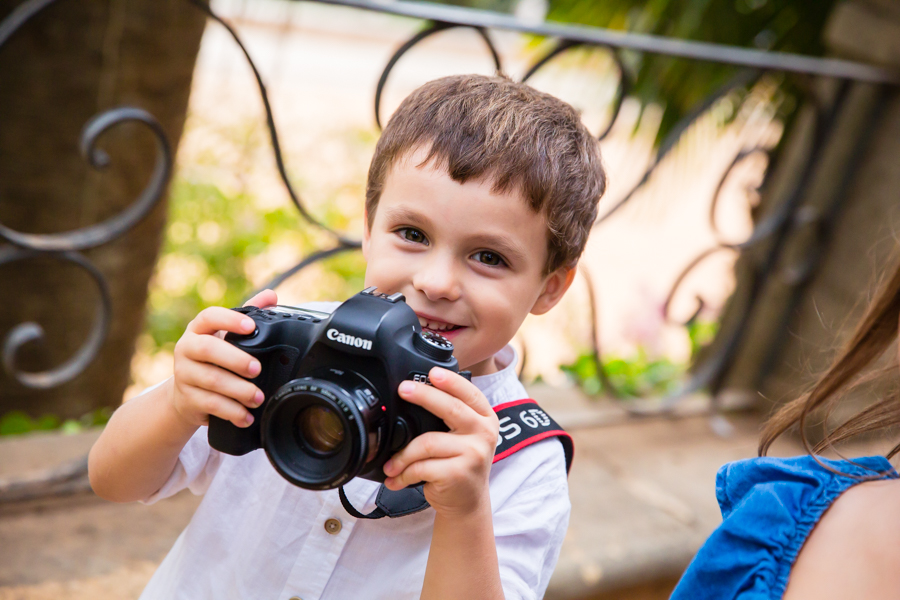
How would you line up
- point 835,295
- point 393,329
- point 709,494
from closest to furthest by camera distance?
point 393,329 → point 709,494 → point 835,295

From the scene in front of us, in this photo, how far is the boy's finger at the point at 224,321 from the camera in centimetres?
85

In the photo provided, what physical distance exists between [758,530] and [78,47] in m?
1.86

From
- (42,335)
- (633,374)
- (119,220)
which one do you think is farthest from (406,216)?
(633,374)

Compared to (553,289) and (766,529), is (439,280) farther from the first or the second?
(766,529)

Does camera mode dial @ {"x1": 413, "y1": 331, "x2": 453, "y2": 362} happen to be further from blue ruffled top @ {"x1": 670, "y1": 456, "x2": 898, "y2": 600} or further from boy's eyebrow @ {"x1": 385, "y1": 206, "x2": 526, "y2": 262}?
blue ruffled top @ {"x1": 670, "y1": 456, "x2": 898, "y2": 600}

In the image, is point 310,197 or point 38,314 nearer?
point 38,314

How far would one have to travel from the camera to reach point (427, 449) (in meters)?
0.81

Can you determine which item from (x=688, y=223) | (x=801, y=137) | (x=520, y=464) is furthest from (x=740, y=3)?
(x=688, y=223)

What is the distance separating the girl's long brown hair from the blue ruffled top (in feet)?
0.13

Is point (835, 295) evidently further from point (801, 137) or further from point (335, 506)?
point (335, 506)

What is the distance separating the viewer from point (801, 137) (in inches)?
→ 93.7

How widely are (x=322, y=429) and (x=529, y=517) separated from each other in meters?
0.30

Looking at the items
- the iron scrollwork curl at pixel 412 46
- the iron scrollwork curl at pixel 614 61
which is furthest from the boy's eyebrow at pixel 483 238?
the iron scrollwork curl at pixel 614 61

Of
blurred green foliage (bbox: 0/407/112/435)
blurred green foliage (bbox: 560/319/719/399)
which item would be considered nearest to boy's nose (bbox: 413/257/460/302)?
blurred green foliage (bbox: 0/407/112/435)
